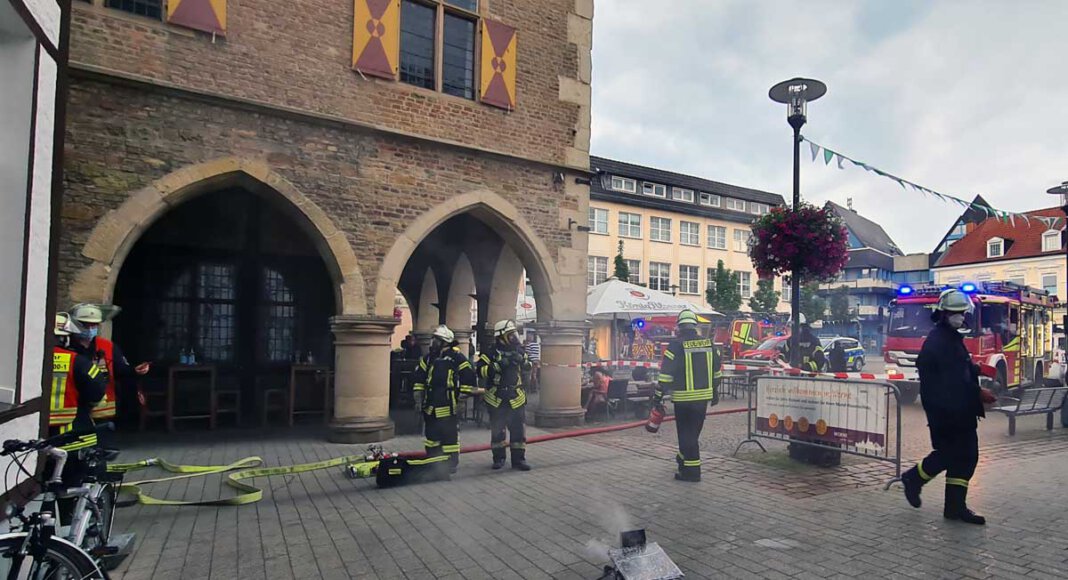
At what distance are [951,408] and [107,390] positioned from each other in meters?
7.39

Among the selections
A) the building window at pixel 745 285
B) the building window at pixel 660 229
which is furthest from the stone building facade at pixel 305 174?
the building window at pixel 745 285

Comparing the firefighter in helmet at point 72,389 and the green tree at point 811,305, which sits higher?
the green tree at point 811,305

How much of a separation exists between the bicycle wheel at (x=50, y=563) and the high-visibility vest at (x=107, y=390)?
2.54 meters

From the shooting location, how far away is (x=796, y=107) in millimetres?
9055

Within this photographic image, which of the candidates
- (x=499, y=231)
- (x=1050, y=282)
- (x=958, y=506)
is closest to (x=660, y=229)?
(x=1050, y=282)

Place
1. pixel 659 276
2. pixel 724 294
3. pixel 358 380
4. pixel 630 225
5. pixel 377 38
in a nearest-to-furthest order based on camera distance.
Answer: pixel 358 380 → pixel 377 38 → pixel 724 294 → pixel 630 225 → pixel 659 276

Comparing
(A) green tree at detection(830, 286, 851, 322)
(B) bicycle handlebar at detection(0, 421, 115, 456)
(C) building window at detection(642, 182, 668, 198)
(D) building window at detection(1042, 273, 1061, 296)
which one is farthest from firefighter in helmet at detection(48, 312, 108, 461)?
(A) green tree at detection(830, 286, 851, 322)

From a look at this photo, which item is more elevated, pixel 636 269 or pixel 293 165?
pixel 636 269

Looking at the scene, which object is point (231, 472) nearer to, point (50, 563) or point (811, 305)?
point (50, 563)

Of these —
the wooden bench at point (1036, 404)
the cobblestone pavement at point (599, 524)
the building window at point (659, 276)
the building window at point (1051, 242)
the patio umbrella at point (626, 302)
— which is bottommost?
the cobblestone pavement at point (599, 524)

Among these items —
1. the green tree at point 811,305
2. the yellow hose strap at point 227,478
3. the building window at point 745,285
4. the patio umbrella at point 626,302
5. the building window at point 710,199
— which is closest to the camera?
the yellow hose strap at point 227,478

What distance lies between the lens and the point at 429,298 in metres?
17.0

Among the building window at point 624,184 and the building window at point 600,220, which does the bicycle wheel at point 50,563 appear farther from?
the building window at point 624,184

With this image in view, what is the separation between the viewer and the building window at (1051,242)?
134 feet
